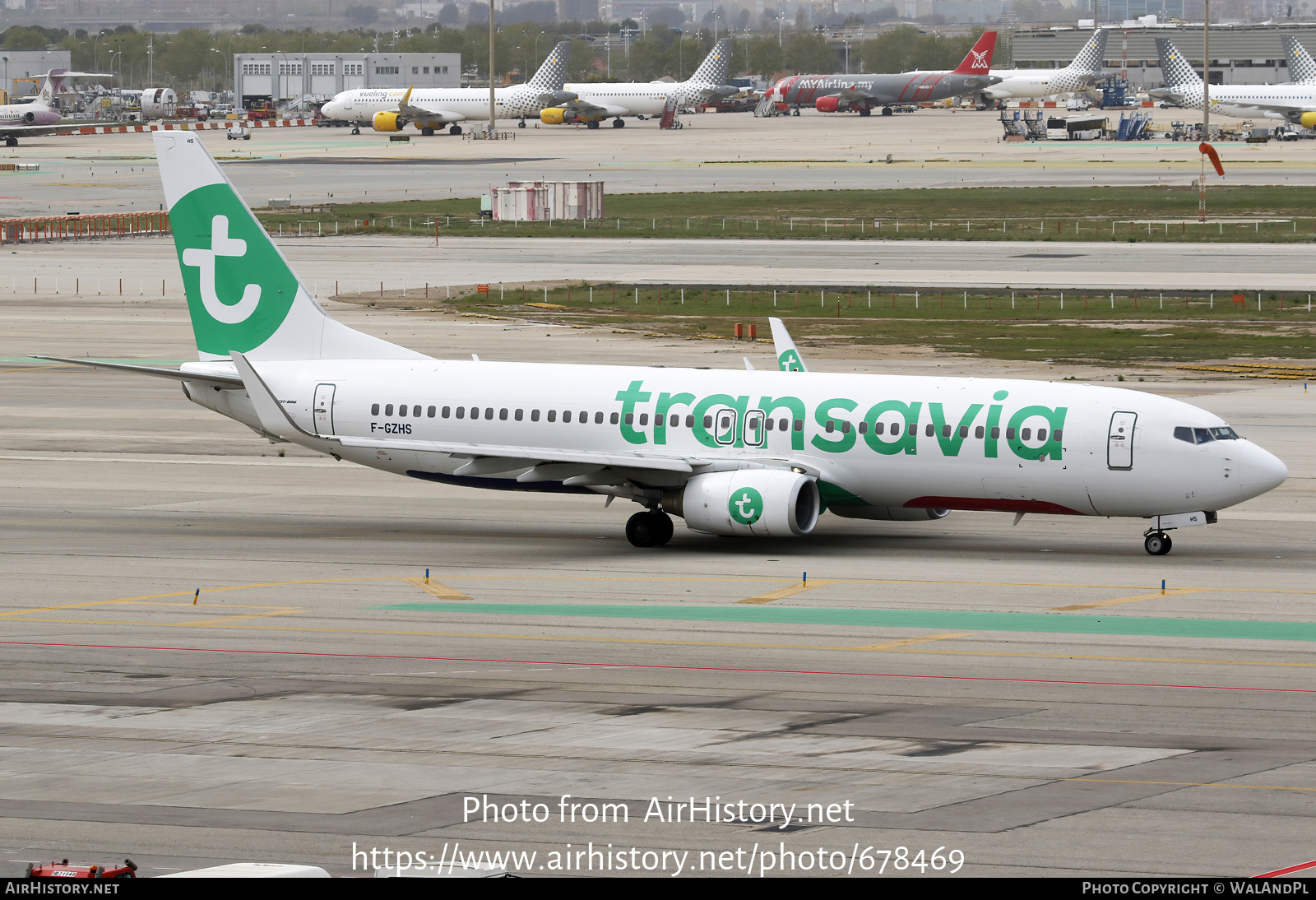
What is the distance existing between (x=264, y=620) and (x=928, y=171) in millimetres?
132309

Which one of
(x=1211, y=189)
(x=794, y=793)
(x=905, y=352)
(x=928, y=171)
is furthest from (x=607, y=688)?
(x=928, y=171)

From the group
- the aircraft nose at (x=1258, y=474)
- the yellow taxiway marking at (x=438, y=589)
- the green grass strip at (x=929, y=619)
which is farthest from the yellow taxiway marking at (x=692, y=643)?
the aircraft nose at (x=1258, y=474)

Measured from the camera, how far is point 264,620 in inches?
1291

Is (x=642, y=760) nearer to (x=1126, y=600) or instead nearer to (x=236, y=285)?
(x=1126, y=600)

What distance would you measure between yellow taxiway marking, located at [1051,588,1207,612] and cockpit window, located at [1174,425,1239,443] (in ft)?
12.0

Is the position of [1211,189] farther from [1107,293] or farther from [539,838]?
[539,838]

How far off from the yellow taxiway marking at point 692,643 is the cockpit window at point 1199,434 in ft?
28.9

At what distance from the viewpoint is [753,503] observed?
3803 cm

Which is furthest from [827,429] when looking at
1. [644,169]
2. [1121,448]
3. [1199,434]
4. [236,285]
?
[644,169]

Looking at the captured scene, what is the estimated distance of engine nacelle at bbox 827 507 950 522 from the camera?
40.4 m

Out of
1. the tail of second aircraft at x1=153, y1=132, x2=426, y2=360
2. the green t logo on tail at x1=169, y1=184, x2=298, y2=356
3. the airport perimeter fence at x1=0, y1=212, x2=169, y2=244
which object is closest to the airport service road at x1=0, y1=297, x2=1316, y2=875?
the tail of second aircraft at x1=153, y1=132, x2=426, y2=360

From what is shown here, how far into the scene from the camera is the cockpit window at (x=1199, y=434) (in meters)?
37.1

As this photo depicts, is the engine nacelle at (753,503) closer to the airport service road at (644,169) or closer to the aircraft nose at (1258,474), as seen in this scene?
the aircraft nose at (1258,474)

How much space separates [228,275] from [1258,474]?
79.9 feet
